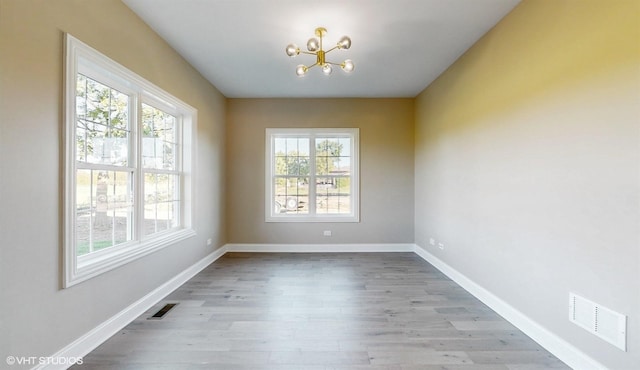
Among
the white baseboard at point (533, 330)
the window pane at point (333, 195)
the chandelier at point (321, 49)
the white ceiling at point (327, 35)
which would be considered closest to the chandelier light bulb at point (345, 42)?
the chandelier at point (321, 49)

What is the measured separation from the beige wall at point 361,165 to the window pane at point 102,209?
8.05 feet

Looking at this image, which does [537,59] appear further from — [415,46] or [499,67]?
[415,46]

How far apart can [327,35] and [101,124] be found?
225 centimetres

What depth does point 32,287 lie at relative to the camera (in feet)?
5.37

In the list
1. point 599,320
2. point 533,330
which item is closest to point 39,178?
point 599,320

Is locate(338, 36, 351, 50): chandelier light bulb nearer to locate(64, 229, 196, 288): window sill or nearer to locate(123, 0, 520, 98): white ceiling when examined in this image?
locate(123, 0, 520, 98): white ceiling

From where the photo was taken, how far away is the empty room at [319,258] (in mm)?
1629

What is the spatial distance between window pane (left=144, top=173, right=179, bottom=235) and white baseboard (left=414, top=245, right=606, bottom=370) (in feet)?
11.7

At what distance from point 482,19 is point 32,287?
13.2 ft

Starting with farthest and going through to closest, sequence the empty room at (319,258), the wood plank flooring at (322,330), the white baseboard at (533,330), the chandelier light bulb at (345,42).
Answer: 1. the chandelier light bulb at (345,42)
2. the wood plank flooring at (322,330)
3. the white baseboard at (533,330)
4. the empty room at (319,258)

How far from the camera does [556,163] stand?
202 cm

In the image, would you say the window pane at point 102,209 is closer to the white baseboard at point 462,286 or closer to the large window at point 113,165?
the large window at point 113,165

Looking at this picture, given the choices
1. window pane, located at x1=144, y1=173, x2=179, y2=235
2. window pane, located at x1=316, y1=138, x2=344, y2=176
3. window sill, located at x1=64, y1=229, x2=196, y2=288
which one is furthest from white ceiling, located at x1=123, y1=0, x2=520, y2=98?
window sill, located at x1=64, y1=229, x2=196, y2=288

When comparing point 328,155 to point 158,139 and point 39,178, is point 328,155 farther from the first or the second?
point 39,178
